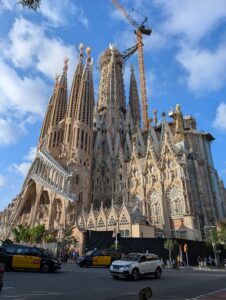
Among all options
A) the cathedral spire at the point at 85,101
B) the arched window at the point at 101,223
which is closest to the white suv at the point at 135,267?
the arched window at the point at 101,223

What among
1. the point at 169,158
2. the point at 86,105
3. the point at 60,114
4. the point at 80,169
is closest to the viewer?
the point at 169,158

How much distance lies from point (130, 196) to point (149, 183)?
4.79 meters

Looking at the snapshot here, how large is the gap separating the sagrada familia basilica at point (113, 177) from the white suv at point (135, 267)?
69.2 ft

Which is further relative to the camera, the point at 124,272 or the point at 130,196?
the point at 130,196

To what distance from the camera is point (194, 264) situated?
27.8 metres

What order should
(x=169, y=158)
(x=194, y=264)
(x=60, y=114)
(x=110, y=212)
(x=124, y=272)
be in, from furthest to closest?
(x=60, y=114), (x=169, y=158), (x=110, y=212), (x=194, y=264), (x=124, y=272)

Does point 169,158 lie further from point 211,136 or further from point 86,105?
point 86,105

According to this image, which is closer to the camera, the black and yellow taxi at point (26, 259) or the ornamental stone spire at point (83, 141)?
the black and yellow taxi at point (26, 259)

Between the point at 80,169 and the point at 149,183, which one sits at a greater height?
the point at 80,169

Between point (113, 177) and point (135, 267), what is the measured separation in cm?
4209

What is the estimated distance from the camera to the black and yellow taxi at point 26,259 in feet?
46.1

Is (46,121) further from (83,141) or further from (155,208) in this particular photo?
(155,208)

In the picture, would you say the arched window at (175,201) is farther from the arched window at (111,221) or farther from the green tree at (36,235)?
the green tree at (36,235)

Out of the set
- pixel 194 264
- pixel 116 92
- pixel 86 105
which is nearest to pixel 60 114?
pixel 86 105
